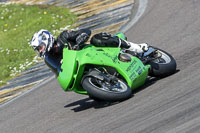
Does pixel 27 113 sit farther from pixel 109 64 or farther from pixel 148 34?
pixel 148 34

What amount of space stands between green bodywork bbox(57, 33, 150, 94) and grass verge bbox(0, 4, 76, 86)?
4.17 metres

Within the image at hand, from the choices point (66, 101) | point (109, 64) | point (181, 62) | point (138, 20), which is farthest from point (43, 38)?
point (138, 20)

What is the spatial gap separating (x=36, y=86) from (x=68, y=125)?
3461mm

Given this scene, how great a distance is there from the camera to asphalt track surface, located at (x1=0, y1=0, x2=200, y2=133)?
560 centimetres

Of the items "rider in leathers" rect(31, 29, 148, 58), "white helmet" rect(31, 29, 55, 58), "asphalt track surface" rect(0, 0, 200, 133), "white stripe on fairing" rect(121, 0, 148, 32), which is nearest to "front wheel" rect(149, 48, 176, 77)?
"asphalt track surface" rect(0, 0, 200, 133)

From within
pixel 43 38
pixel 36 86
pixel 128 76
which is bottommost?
pixel 36 86

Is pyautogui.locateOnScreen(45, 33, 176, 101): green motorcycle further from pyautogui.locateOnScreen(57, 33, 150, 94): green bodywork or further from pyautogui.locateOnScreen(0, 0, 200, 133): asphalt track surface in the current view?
pyautogui.locateOnScreen(0, 0, 200, 133): asphalt track surface

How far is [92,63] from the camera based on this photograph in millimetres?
7156

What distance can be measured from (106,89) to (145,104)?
79 centimetres

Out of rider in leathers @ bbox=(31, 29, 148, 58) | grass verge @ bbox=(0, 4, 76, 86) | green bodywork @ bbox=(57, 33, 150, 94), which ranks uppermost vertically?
rider in leathers @ bbox=(31, 29, 148, 58)

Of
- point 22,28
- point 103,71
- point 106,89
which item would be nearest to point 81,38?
point 103,71

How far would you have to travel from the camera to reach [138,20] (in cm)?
1231

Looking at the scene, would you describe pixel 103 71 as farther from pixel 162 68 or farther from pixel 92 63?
pixel 162 68

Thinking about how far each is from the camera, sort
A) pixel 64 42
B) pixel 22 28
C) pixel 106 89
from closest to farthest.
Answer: pixel 106 89
pixel 64 42
pixel 22 28
